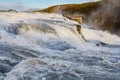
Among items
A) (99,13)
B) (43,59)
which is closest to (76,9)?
(99,13)

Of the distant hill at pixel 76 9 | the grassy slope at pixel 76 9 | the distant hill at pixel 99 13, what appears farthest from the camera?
the grassy slope at pixel 76 9

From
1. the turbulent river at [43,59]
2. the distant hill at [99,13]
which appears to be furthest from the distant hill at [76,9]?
the turbulent river at [43,59]

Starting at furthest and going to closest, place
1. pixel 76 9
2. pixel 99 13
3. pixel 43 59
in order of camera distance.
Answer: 1. pixel 76 9
2. pixel 99 13
3. pixel 43 59

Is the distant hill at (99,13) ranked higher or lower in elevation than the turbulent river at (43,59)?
lower

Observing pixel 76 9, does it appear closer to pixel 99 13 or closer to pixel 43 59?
pixel 99 13

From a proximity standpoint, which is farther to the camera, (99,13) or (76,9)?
(76,9)

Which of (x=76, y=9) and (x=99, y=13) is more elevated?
(x=76, y=9)

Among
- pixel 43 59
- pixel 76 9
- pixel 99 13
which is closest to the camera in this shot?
pixel 43 59

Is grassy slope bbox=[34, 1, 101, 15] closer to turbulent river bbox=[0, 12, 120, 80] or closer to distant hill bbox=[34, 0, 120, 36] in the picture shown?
distant hill bbox=[34, 0, 120, 36]

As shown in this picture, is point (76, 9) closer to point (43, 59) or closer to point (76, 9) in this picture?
point (76, 9)

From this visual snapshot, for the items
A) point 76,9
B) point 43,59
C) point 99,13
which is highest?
point 43,59

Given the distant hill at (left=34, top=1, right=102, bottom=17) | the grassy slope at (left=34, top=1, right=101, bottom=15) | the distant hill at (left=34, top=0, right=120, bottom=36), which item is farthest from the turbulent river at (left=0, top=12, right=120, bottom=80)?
the grassy slope at (left=34, top=1, right=101, bottom=15)

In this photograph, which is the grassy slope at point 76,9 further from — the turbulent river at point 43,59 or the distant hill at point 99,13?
the turbulent river at point 43,59

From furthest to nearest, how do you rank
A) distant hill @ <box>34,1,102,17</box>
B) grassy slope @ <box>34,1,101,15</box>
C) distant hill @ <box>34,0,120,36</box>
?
1. grassy slope @ <box>34,1,101,15</box>
2. distant hill @ <box>34,1,102,17</box>
3. distant hill @ <box>34,0,120,36</box>
